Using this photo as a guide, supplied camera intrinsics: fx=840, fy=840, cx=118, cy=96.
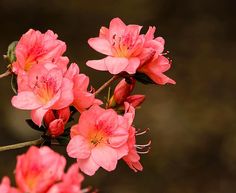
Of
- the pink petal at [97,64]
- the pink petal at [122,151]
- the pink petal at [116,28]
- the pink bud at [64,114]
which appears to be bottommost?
the pink petal at [122,151]

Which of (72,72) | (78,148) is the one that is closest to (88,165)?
(78,148)

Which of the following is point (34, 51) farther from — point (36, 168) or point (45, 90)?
point (36, 168)

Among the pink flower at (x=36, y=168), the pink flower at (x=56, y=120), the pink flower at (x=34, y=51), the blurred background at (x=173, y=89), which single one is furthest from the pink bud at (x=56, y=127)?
the blurred background at (x=173, y=89)

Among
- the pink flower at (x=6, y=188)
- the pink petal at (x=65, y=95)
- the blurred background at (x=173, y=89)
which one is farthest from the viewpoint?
the blurred background at (x=173, y=89)

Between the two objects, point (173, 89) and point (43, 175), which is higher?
point (43, 175)

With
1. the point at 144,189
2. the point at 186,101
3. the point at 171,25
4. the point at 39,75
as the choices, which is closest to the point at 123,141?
the point at 39,75

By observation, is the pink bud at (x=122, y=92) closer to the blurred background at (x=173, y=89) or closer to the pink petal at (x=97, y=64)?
the pink petal at (x=97, y=64)

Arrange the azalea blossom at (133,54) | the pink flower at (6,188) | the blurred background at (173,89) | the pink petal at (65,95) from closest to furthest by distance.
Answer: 1. the pink flower at (6,188)
2. the pink petal at (65,95)
3. the azalea blossom at (133,54)
4. the blurred background at (173,89)

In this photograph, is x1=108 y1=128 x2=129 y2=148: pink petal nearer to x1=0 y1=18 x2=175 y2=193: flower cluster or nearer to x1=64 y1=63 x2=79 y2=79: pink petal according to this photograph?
x1=0 y1=18 x2=175 y2=193: flower cluster
